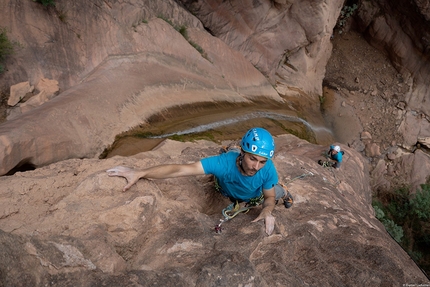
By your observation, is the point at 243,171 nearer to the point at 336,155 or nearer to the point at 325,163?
the point at 325,163

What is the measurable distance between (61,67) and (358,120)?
12744mm

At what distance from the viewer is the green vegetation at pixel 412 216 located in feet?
36.2

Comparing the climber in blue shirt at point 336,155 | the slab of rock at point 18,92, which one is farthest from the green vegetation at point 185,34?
the climber in blue shirt at point 336,155

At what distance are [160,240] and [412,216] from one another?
11.5m

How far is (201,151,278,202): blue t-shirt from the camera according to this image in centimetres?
360

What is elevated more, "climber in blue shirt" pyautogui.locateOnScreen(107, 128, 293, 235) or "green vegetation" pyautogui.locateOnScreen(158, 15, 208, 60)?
"climber in blue shirt" pyautogui.locateOnScreen(107, 128, 293, 235)

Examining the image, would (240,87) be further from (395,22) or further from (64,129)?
(395,22)

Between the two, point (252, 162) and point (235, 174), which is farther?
point (235, 174)

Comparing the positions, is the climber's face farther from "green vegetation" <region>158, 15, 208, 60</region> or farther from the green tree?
the green tree

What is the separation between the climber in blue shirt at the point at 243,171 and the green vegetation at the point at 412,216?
333 inches

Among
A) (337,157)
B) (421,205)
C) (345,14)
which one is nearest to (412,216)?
(421,205)

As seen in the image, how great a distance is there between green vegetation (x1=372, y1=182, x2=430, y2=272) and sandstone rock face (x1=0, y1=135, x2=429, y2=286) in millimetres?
7925

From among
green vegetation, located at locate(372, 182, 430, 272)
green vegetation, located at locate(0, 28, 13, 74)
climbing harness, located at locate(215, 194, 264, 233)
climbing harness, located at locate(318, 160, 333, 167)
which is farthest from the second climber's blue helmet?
green vegetation, located at locate(372, 182, 430, 272)

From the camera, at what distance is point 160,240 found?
10.3 ft
